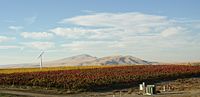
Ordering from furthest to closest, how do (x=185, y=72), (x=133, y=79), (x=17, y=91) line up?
(x=185, y=72), (x=133, y=79), (x=17, y=91)

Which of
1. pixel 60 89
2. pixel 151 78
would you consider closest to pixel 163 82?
pixel 151 78

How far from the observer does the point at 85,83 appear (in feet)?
170

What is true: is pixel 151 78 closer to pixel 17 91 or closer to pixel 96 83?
pixel 96 83

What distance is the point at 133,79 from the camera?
57688 mm

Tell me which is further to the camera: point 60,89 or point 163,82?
point 163,82

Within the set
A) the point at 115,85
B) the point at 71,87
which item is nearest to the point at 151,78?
the point at 115,85

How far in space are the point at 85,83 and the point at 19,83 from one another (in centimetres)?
775

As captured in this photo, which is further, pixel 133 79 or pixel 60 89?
pixel 133 79

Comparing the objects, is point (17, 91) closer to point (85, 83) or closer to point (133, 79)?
point (85, 83)

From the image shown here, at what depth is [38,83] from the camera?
51656 mm

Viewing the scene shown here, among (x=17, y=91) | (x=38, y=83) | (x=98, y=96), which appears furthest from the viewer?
(x=38, y=83)

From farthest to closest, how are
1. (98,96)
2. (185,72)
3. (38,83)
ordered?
(185,72)
(38,83)
(98,96)

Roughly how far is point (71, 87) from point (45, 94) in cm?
533

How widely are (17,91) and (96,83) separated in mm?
9944
